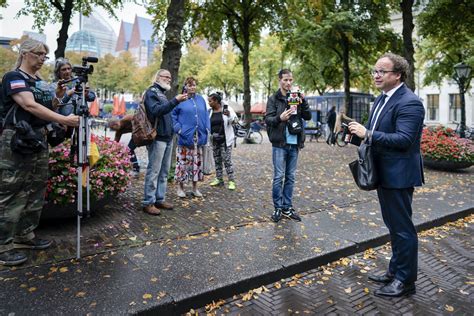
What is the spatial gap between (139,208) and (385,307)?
3965mm

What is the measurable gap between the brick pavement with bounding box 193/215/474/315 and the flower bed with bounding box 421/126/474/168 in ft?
22.1

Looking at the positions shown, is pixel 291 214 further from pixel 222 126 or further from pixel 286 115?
pixel 222 126

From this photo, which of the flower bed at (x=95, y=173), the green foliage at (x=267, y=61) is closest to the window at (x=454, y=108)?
the green foliage at (x=267, y=61)

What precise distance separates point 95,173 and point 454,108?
44.7m

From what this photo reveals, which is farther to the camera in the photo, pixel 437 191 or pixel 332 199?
pixel 437 191

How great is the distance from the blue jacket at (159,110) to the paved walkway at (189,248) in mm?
1226

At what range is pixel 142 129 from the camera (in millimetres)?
5586

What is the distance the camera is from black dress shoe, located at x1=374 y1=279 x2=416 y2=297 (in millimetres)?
3574

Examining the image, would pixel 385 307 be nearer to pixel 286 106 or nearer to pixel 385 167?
pixel 385 167

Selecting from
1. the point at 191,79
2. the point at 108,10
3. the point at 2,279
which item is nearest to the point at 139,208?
the point at 191,79

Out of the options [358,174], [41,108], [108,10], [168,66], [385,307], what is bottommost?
[385,307]

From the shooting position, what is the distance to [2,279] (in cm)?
348

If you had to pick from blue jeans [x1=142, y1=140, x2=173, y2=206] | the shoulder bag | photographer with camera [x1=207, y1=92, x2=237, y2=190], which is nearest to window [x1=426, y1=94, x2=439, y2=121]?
photographer with camera [x1=207, y1=92, x2=237, y2=190]

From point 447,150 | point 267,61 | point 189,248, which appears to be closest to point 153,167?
point 189,248
